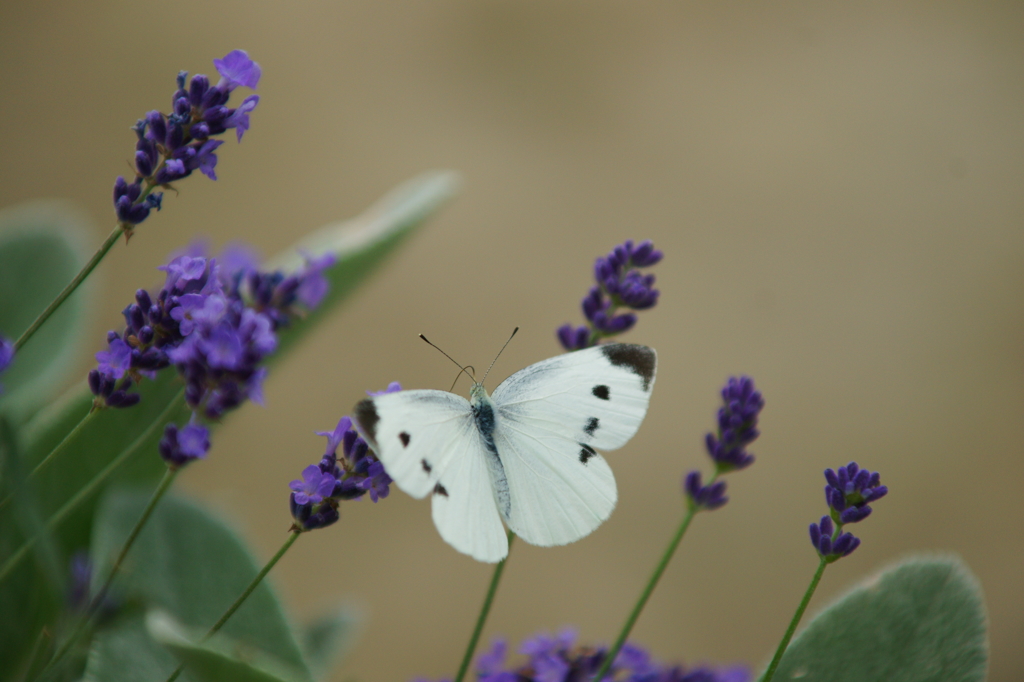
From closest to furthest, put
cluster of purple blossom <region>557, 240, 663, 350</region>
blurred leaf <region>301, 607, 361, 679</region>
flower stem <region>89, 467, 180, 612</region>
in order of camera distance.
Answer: flower stem <region>89, 467, 180, 612</region>
cluster of purple blossom <region>557, 240, 663, 350</region>
blurred leaf <region>301, 607, 361, 679</region>

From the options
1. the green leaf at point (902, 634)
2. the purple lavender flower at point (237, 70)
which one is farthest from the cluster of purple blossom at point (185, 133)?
the green leaf at point (902, 634)

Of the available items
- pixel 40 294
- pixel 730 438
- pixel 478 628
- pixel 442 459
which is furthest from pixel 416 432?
pixel 40 294

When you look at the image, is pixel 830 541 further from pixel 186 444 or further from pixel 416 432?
pixel 186 444

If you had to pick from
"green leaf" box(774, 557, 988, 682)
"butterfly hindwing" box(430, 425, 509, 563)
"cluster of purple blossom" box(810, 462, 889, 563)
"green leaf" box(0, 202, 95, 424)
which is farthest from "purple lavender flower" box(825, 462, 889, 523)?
"green leaf" box(0, 202, 95, 424)

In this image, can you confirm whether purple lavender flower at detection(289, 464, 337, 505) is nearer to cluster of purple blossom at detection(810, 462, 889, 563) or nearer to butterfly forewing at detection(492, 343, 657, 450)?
butterfly forewing at detection(492, 343, 657, 450)

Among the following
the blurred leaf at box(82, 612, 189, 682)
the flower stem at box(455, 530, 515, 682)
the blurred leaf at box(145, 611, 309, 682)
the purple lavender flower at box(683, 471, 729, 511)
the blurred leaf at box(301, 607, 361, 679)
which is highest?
the purple lavender flower at box(683, 471, 729, 511)

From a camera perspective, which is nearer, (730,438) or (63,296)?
(63,296)
